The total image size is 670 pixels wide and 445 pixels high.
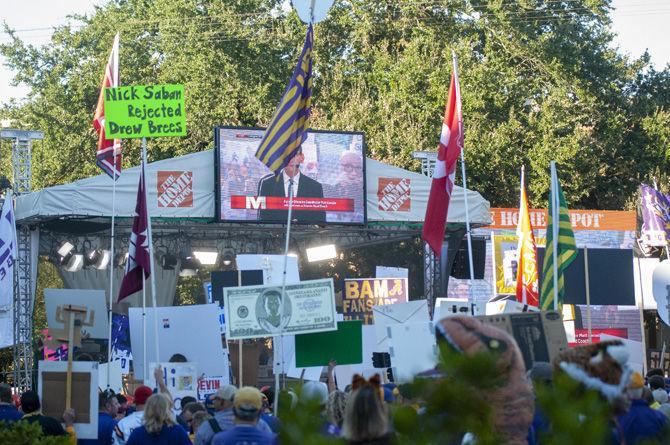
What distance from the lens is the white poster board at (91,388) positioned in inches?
317

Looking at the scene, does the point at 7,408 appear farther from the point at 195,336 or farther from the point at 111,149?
the point at 111,149

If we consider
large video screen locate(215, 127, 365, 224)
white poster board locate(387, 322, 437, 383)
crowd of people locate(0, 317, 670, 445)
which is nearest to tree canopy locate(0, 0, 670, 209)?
large video screen locate(215, 127, 365, 224)

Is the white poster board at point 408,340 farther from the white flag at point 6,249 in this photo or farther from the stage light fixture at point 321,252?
the stage light fixture at point 321,252

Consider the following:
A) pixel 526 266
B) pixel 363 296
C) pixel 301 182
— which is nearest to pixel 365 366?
pixel 363 296

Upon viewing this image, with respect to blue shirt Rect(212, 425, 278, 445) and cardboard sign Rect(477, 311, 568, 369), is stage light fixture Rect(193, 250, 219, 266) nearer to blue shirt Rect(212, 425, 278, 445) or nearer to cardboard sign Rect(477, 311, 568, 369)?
cardboard sign Rect(477, 311, 568, 369)

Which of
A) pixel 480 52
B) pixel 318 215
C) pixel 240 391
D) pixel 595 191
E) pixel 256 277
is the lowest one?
pixel 240 391

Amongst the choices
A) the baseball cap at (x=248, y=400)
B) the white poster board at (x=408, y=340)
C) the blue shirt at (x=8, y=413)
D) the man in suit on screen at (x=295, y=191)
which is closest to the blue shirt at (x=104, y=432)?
the blue shirt at (x=8, y=413)

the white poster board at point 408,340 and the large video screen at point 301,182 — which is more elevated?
the large video screen at point 301,182

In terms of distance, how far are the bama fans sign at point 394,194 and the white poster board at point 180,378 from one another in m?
9.44

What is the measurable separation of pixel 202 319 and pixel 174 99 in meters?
2.48

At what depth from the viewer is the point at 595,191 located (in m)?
39.0

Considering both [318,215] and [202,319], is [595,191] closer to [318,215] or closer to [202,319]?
[318,215]

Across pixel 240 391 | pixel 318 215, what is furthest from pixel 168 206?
pixel 240 391

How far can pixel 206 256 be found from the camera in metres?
22.4
